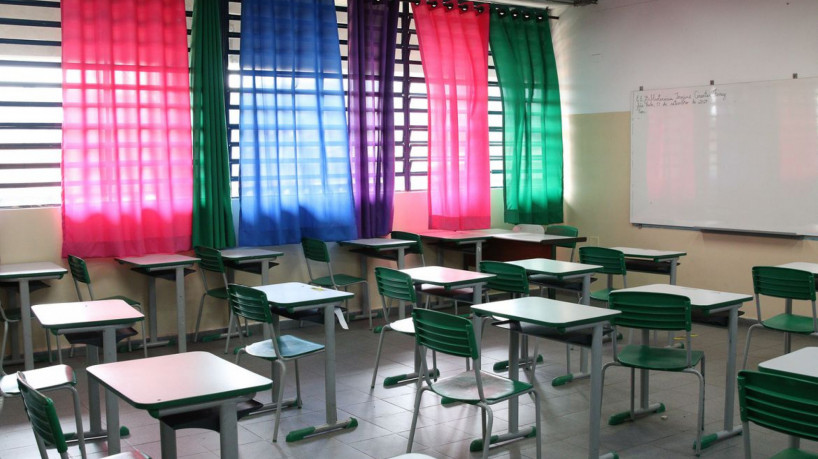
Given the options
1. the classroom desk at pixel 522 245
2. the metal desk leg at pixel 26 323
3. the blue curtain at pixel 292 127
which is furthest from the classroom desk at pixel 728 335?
the metal desk leg at pixel 26 323

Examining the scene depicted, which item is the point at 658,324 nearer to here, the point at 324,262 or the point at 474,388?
the point at 474,388

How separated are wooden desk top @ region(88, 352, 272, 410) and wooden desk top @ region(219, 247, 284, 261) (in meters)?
3.39

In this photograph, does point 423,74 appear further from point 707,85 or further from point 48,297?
point 48,297

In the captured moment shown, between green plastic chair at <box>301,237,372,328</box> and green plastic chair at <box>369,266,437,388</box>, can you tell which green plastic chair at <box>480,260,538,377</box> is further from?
green plastic chair at <box>301,237,372,328</box>

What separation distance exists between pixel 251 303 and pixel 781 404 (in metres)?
2.73

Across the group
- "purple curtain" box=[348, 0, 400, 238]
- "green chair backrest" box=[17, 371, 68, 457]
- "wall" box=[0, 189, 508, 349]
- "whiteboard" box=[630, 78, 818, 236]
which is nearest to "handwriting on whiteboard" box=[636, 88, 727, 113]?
"whiteboard" box=[630, 78, 818, 236]

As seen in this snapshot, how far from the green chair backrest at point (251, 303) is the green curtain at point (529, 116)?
4.68 metres

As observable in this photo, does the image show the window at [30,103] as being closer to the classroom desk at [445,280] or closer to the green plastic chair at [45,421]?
the classroom desk at [445,280]

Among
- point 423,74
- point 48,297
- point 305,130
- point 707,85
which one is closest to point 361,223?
point 305,130

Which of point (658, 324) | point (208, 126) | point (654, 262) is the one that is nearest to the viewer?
point (658, 324)

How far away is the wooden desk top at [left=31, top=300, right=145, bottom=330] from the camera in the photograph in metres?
3.72

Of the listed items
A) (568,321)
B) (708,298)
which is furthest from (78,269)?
(708,298)

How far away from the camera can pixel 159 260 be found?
620 cm

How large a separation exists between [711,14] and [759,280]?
128 inches
